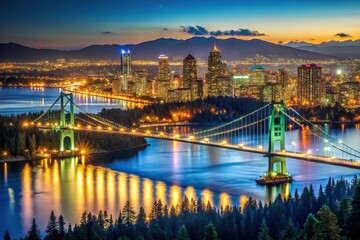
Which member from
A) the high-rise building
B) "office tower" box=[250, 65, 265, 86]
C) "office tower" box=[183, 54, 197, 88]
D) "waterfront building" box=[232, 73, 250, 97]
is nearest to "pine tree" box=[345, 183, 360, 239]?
"waterfront building" box=[232, 73, 250, 97]

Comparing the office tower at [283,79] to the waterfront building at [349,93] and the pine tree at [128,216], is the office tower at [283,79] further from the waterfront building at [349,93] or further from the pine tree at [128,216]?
the pine tree at [128,216]

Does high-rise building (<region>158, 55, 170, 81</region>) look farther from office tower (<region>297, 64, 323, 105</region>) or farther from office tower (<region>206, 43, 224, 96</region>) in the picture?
office tower (<region>297, 64, 323, 105</region>)

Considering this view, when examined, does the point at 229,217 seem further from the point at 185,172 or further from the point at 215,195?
the point at 185,172

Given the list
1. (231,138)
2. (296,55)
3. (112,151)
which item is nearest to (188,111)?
(231,138)

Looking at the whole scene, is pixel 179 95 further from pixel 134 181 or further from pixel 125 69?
pixel 134 181

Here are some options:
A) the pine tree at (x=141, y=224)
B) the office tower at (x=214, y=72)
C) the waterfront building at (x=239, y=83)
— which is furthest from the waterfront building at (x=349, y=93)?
the pine tree at (x=141, y=224)

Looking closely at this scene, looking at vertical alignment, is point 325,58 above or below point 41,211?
above
